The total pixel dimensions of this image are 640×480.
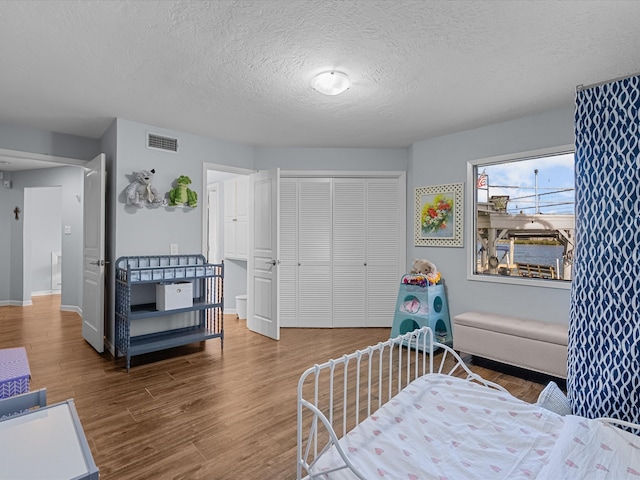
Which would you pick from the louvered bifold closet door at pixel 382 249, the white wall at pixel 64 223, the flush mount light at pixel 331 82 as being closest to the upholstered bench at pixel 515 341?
the louvered bifold closet door at pixel 382 249

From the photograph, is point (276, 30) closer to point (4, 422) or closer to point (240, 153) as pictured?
point (4, 422)

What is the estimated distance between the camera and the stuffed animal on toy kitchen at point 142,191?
3.58 m

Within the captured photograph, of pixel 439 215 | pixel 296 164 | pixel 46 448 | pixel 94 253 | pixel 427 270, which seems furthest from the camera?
pixel 296 164

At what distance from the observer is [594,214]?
1.87m

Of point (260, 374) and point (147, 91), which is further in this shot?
point (260, 374)

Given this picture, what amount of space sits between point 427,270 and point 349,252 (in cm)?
117

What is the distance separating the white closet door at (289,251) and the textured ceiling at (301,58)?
4.22 feet

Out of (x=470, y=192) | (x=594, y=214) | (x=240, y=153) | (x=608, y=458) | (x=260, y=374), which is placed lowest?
(x=260, y=374)

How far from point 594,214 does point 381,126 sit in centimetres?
238

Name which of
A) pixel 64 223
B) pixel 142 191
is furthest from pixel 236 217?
pixel 64 223

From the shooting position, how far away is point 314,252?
191 inches

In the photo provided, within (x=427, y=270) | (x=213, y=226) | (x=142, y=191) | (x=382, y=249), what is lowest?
(x=427, y=270)

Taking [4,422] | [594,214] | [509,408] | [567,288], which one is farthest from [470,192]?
[4,422]

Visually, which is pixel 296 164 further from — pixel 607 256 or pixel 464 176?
pixel 607 256
